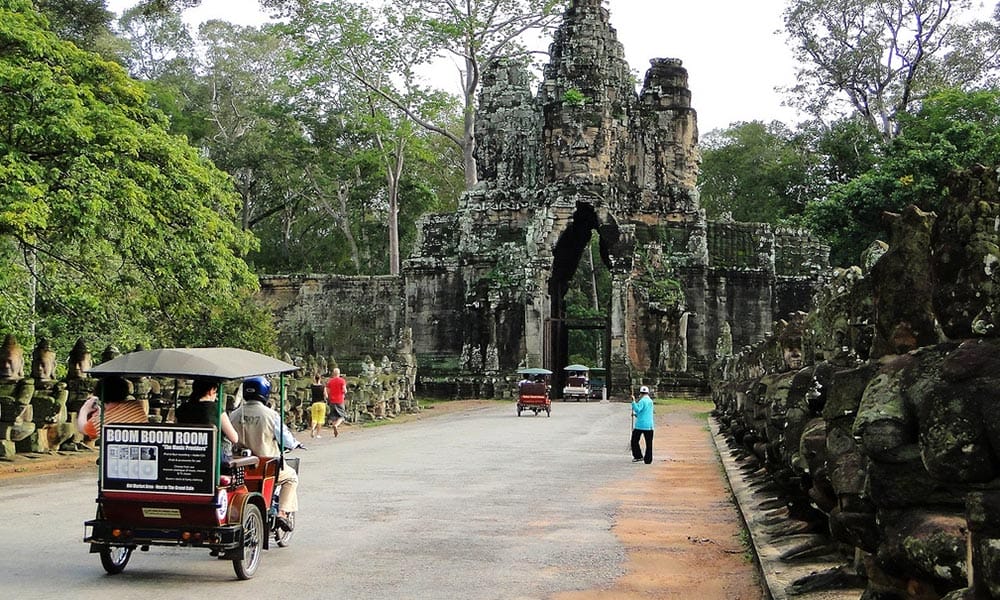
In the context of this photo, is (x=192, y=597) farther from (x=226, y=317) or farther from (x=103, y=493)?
(x=226, y=317)

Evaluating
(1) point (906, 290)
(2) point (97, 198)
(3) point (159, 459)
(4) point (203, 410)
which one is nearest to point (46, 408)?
(2) point (97, 198)

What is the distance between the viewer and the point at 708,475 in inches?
649

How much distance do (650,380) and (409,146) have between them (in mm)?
18934

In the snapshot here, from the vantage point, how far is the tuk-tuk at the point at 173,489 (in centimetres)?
826

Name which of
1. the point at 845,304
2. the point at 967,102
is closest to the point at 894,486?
the point at 845,304

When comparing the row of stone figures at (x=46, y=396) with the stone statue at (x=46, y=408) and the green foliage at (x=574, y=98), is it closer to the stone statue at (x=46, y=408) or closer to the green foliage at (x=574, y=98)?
the stone statue at (x=46, y=408)

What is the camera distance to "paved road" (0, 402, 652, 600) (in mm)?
8211

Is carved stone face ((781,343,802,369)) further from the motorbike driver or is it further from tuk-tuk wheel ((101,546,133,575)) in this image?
tuk-tuk wheel ((101,546,133,575))

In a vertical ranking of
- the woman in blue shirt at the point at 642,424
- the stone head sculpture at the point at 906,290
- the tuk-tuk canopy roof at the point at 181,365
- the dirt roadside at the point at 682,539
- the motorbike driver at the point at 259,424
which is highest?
the stone head sculpture at the point at 906,290

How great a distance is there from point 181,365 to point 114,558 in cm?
152

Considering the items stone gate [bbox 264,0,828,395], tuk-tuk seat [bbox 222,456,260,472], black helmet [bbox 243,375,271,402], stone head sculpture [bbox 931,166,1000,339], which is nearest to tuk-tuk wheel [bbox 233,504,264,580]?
tuk-tuk seat [bbox 222,456,260,472]

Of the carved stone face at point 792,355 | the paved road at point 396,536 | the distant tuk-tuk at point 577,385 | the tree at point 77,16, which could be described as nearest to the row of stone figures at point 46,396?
the paved road at point 396,536

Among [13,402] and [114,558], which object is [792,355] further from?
[13,402]

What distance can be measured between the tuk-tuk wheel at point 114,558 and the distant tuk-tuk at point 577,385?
32494 millimetres
